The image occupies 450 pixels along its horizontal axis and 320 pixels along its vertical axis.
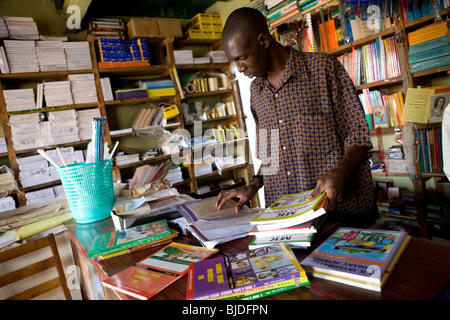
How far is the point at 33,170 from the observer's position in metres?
2.95

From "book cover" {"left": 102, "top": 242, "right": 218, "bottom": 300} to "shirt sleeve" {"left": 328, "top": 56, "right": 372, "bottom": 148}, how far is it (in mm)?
765

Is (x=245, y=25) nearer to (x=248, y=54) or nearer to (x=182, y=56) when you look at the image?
(x=248, y=54)

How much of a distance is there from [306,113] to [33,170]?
9.28 feet

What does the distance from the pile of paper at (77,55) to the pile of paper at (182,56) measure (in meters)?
1.02

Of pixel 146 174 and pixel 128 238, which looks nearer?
pixel 128 238

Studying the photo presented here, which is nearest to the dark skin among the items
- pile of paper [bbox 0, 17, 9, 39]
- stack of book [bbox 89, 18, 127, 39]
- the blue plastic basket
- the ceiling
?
the blue plastic basket

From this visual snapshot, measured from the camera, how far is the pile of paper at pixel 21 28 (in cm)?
287

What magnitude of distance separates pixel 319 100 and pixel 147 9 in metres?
3.46

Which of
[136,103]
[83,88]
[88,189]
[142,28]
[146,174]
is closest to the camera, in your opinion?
[88,189]

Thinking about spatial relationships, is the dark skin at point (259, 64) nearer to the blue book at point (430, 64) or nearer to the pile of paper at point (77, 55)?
the blue book at point (430, 64)

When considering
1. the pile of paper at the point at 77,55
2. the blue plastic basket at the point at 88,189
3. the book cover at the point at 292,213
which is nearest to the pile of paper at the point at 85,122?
the pile of paper at the point at 77,55

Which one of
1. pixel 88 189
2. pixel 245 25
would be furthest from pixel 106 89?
pixel 245 25

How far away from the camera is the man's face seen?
1.24 meters

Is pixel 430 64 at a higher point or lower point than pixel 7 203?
higher
